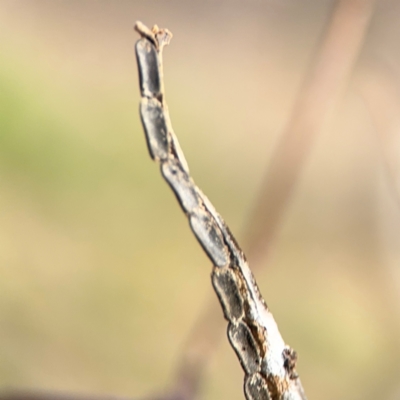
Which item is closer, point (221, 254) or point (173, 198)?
point (221, 254)

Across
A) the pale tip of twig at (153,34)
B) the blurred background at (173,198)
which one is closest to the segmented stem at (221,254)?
the pale tip of twig at (153,34)

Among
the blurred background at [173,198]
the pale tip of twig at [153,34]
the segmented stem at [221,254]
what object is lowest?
the segmented stem at [221,254]

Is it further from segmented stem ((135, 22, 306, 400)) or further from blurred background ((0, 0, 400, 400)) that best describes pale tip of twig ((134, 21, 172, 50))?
blurred background ((0, 0, 400, 400))

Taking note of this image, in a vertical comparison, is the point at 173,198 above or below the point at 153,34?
above

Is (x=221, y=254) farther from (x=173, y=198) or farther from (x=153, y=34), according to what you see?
(x=173, y=198)

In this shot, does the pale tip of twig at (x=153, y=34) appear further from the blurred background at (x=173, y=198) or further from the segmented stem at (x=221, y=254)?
the blurred background at (x=173, y=198)

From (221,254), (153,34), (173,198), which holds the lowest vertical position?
(221,254)

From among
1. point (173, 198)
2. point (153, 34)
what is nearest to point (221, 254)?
point (153, 34)
